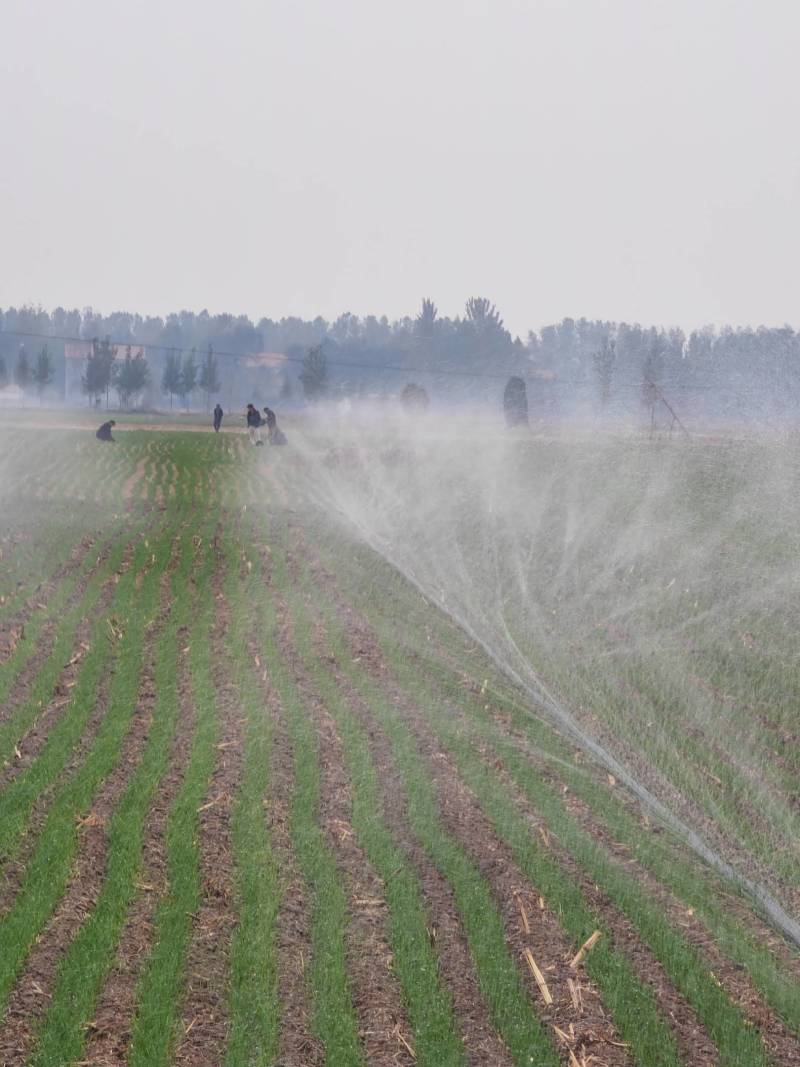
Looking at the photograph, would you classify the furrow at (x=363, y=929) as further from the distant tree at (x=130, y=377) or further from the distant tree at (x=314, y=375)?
the distant tree at (x=130, y=377)

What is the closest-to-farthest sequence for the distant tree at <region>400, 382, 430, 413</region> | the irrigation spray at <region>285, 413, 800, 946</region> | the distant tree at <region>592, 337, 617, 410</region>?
1. the irrigation spray at <region>285, 413, 800, 946</region>
2. the distant tree at <region>400, 382, 430, 413</region>
3. the distant tree at <region>592, 337, 617, 410</region>

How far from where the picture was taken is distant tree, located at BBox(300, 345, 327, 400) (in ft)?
327

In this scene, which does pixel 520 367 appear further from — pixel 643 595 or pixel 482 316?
pixel 643 595

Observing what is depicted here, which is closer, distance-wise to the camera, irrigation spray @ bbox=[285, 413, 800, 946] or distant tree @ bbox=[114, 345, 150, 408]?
irrigation spray @ bbox=[285, 413, 800, 946]

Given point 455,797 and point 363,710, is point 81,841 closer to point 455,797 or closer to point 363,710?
point 455,797

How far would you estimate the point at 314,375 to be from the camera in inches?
3930

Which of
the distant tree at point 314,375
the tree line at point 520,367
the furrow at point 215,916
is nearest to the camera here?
the furrow at point 215,916

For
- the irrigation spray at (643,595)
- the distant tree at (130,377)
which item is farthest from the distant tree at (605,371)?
the distant tree at (130,377)

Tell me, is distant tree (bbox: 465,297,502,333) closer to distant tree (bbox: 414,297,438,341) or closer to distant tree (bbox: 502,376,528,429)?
distant tree (bbox: 414,297,438,341)

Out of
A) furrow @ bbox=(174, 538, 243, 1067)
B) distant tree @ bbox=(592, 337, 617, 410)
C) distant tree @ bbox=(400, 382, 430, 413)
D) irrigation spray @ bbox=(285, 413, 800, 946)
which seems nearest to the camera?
furrow @ bbox=(174, 538, 243, 1067)

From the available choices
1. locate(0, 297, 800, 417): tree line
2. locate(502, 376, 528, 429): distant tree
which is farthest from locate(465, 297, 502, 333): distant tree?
locate(502, 376, 528, 429): distant tree

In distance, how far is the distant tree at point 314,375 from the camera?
9956 cm

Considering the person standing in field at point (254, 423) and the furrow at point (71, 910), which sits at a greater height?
the person standing in field at point (254, 423)

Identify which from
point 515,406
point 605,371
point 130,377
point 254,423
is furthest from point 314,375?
point 254,423
